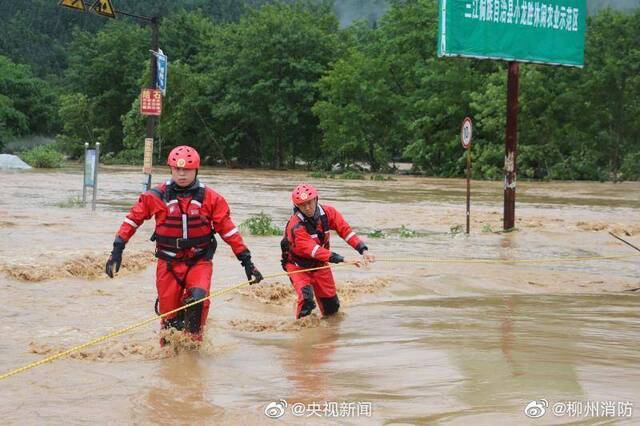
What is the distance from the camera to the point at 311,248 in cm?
856

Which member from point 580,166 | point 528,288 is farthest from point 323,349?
point 580,166

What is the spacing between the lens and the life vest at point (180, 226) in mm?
6977

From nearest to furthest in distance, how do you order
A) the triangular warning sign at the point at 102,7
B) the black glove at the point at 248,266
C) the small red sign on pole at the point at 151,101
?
the black glove at the point at 248,266 < the triangular warning sign at the point at 102,7 < the small red sign on pole at the point at 151,101

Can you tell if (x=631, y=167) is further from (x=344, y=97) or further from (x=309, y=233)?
(x=309, y=233)

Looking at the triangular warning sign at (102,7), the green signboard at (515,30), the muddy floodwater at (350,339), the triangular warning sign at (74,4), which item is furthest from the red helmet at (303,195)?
the triangular warning sign at (102,7)

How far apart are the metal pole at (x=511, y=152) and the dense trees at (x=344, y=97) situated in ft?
93.0

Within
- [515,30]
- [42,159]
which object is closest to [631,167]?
[515,30]

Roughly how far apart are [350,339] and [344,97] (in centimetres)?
4655

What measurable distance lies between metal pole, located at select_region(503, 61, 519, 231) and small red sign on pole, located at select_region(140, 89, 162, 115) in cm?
1037

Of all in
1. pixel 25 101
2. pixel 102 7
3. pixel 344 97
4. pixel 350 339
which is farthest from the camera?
pixel 25 101

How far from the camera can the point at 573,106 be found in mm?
47594

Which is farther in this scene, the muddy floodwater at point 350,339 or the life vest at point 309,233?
the life vest at point 309,233

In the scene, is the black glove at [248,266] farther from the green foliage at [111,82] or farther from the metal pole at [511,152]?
the green foliage at [111,82]

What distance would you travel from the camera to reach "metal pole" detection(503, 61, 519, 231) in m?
18.4
